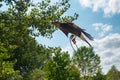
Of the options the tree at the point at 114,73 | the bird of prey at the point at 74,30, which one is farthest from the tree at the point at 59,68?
the tree at the point at 114,73

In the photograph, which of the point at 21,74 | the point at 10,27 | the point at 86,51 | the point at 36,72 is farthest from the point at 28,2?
the point at 86,51

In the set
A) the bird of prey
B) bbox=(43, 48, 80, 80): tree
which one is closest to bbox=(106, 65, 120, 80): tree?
bbox=(43, 48, 80, 80): tree

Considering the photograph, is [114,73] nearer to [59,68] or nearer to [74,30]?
[59,68]

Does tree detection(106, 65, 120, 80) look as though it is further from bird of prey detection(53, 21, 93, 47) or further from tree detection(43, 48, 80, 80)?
bird of prey detection(53, 21, 93, 47)

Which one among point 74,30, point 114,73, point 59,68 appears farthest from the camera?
point 114,73


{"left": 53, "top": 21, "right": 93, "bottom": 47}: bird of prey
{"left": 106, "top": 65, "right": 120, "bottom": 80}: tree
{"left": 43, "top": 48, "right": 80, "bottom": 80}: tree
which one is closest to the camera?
{"left": 53, "top": 21, "right": 93, "bottom": 47}: bird of prey

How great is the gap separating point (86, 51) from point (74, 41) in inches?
3195

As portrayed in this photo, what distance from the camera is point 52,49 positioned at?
23.1 meters

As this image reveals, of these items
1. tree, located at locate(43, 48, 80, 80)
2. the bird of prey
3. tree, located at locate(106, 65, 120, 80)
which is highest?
tree, located at locate(106, 65, 120, 80)

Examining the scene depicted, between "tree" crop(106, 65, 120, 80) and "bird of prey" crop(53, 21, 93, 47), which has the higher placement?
"tree" crop(106, 65, 120, 80)

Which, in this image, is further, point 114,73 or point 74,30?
point 114,73

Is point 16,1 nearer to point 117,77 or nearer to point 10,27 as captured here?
point 10,27

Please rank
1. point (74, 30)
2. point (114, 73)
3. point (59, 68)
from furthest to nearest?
point (114, 73), point (59, 68), point (74, 30)

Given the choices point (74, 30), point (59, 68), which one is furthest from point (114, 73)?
point (74, 30)
